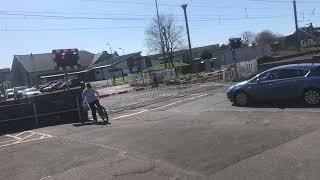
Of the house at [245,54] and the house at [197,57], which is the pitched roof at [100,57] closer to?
the house at [197,57]

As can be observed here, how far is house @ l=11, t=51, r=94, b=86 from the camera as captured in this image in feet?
359

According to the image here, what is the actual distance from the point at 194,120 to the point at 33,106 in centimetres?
699

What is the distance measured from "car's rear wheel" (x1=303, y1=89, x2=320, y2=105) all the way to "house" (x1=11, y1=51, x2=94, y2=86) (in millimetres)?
92644

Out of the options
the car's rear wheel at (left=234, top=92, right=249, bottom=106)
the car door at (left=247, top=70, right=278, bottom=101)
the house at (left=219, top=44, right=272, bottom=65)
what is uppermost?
the house at (left=219, top=44, right=272, bottom=65)

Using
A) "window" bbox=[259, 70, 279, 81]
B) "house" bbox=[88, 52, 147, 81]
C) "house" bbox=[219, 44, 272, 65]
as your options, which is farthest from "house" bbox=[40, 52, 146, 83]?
"window" bbox=[259, 70, 279, 81]

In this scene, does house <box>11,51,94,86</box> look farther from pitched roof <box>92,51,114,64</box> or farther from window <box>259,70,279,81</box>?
window <box>259,70,279,81</box>

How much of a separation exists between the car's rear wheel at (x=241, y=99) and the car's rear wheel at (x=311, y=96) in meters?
2.33

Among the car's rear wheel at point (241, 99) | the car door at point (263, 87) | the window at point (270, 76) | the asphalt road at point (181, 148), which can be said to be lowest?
the asphalt road at point (181, 148)

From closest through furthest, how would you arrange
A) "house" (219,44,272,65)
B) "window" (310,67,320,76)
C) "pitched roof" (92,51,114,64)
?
"window" (310,67,320,76) < "house" (219,44,272,65) < "pitched roof" (92,51,114,64)

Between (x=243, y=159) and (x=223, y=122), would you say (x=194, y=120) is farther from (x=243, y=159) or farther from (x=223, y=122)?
(x=243, y=159)

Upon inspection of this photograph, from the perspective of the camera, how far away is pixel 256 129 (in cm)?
1204

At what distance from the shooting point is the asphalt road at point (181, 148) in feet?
27.4

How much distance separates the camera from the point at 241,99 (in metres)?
18.2

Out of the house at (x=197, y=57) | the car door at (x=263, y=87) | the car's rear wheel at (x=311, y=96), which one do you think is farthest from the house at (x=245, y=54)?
the car's rear wheel at (x=311, y=96)
